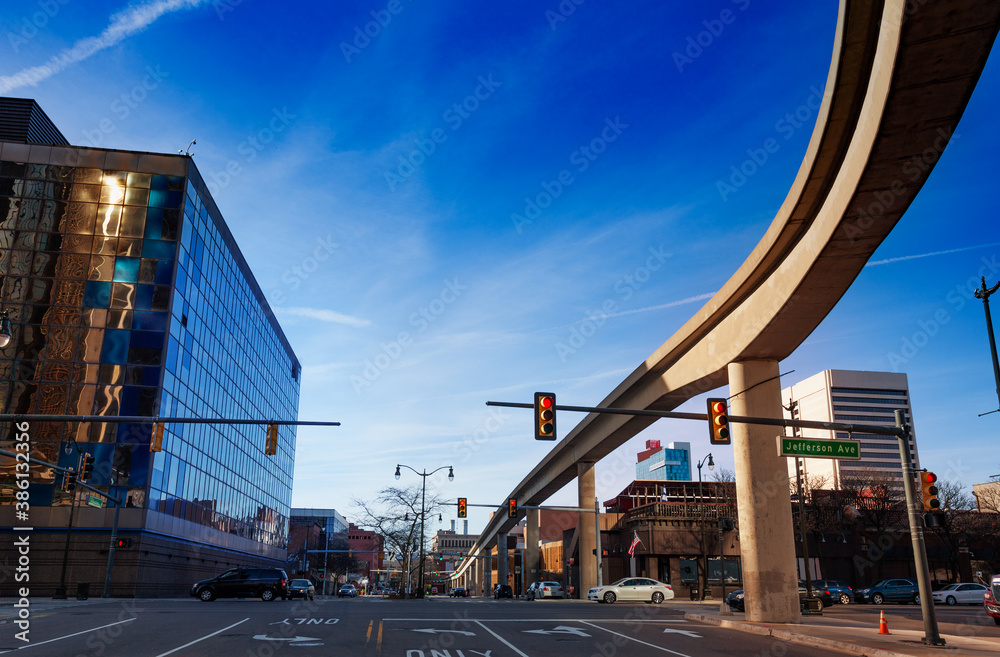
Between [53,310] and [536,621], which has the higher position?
[53,310]

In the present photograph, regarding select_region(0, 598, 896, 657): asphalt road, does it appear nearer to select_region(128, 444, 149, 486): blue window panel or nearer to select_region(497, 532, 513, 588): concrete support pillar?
select_region(128, 444, 149, 486): blue window panel

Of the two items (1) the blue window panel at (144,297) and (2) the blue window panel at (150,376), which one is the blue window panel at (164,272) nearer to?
(1) the blue window panel at (144,297)

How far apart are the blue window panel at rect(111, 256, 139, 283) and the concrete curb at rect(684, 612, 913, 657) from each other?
1636 inches

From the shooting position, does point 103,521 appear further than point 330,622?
Yes

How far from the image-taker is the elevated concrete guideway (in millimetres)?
12305

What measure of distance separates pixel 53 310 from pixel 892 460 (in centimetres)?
19908

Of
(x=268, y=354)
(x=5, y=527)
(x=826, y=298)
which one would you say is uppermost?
(x=268, y=354)

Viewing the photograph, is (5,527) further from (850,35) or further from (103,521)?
(850,35)

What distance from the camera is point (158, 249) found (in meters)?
49.0

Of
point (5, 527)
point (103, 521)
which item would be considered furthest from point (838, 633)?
point (5, 527)

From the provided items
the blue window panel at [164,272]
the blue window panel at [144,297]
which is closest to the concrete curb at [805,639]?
the blue window panel at [144,297]

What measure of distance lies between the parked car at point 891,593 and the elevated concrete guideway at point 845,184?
29470mm

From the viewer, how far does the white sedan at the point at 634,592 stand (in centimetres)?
4207

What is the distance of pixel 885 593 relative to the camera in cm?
4894
